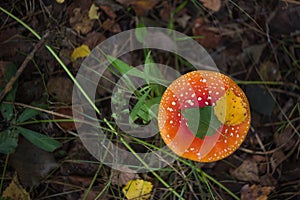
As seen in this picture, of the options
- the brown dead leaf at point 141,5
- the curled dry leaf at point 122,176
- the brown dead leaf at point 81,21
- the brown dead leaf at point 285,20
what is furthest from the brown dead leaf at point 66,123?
the brown dead leaf at point 285,20

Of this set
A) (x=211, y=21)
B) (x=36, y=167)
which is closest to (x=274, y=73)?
(x=211, y=21)

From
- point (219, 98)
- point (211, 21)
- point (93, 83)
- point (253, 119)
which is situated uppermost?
point (211, 21)

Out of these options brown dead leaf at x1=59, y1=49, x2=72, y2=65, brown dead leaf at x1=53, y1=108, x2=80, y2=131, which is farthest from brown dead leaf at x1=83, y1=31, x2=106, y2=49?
brown dead leaf at x1=53, y1=108, x2=80, y2=131

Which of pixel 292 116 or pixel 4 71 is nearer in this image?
pixel 4 71

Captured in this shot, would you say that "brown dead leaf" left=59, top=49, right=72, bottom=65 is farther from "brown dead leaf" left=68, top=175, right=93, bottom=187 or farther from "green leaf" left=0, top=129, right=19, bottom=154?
"brown dead leaf" left=68, top=175, right=93, bottom=187

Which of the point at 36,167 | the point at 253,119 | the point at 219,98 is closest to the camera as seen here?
the point at 219,98

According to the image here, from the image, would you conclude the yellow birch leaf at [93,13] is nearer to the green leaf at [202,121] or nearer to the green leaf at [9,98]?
the green leaf at [9,98]

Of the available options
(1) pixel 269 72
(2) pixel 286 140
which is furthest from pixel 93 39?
(2) pixel 286 140

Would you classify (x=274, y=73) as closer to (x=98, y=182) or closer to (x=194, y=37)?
(x=194, y=37)
